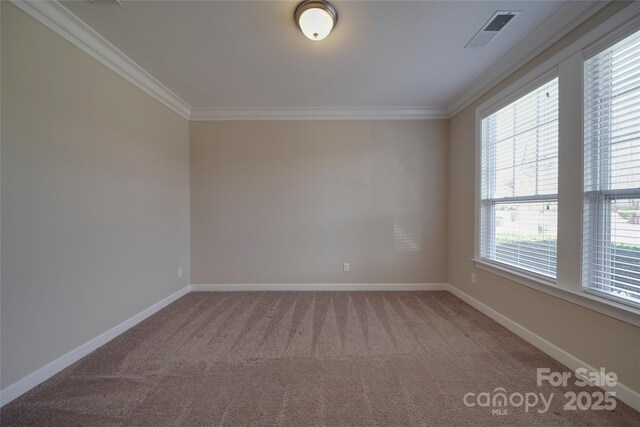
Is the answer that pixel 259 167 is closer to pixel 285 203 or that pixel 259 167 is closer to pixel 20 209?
pixel 285 203

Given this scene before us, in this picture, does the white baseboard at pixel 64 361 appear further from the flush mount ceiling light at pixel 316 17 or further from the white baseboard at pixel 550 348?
the white baseboard at pixel 550 348

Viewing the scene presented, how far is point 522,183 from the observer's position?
231 centimetres

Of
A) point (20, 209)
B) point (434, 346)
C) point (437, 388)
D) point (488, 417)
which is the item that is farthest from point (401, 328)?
point (20, 209)

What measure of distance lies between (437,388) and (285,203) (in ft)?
8.92

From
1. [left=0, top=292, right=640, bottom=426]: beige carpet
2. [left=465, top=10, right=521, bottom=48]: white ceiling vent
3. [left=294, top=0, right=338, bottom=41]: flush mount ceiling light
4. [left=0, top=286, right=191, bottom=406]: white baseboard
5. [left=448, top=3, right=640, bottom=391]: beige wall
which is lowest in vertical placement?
[left=0, top=292, right=640, bottom=426]: beige carpet

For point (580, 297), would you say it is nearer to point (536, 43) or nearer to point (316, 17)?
point (536, 43)

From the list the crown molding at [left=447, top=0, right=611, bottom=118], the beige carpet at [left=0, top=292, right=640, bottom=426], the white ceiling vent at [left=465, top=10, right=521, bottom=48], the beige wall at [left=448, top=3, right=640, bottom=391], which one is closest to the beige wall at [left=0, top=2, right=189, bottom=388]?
the beige carpet at [left=0, top=292, right=640, bottom=426]

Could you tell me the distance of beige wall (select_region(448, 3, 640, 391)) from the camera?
4.95ft

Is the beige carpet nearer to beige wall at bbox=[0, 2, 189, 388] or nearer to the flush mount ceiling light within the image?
beige wall at bbox=[0, 2, 189, 388]

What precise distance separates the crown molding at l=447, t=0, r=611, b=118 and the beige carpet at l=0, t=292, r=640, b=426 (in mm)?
2605

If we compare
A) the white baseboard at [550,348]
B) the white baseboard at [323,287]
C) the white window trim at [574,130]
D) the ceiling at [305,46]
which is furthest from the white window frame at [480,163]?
the white baseboard at [323,287]

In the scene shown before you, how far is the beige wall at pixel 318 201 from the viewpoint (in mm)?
3525

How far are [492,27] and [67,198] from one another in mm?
3671

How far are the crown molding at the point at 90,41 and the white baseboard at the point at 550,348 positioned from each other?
460 centimetres
